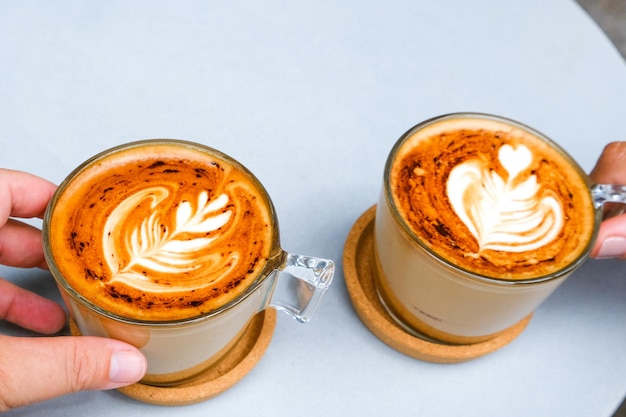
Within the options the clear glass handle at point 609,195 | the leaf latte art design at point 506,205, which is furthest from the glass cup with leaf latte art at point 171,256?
the clear glass handle at point 609,195

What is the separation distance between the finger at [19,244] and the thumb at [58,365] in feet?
0.77

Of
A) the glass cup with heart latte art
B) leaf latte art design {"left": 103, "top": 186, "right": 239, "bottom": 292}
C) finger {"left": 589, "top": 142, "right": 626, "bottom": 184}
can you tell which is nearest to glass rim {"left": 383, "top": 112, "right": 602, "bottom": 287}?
the glass cup with heart latte art

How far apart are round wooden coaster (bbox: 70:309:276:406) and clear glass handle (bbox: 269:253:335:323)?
9 cm

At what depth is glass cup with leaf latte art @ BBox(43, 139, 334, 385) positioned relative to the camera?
2.65ft

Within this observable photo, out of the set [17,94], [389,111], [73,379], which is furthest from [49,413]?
[389,111]

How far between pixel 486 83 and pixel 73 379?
98 centimetres

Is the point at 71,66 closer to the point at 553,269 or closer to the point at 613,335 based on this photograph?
the point at 553,269

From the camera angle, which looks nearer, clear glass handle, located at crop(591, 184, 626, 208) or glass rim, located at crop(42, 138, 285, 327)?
glass rim, located at crop(42, 138, 285, 327)

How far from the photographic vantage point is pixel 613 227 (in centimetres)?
103

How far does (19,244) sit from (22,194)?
0.26 feet

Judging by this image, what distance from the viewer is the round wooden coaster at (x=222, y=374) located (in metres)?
0.93

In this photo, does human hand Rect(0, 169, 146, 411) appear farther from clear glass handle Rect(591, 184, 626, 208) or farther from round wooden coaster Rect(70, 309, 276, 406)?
→ clear glass handle Rect(591, 184, 626, 208)

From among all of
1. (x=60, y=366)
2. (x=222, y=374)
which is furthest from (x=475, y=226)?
(x=60, y=366)

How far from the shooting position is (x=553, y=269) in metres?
0.93
